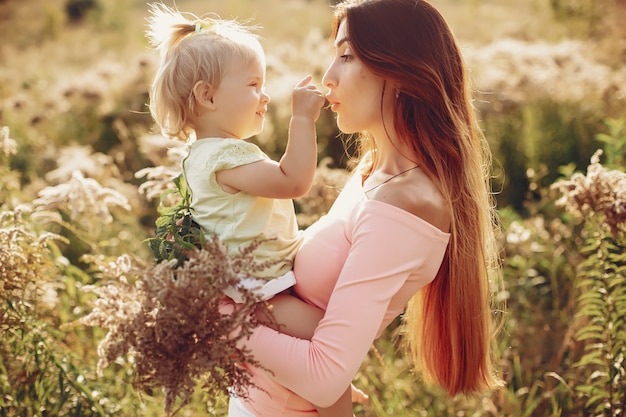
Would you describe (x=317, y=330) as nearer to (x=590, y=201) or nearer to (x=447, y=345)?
(x=447, y=345)

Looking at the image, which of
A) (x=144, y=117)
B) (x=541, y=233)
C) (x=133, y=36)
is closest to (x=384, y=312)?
(x=541, y=233)

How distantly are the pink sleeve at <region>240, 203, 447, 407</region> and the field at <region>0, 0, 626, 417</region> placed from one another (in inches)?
9.4

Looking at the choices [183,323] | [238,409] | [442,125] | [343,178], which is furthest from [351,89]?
[343,178]

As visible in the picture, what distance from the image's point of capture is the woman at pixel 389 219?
1.87 m

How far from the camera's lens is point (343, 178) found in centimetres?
388

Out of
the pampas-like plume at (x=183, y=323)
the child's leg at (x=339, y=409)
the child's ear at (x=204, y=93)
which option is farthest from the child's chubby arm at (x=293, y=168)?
the child's leg at (x=339, y=409)

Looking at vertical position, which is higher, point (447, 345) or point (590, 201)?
point (590, 201)

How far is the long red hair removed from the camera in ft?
6.61

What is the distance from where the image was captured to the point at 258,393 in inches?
82.0

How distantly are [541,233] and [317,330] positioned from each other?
9.34 ft

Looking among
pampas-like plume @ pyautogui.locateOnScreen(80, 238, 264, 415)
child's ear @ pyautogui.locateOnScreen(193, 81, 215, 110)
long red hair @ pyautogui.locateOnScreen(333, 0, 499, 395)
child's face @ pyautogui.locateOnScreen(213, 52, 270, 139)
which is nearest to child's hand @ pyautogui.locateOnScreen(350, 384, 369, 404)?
long red hair @ pyautogui.locateOnScreen(333, 0, 499, 395)

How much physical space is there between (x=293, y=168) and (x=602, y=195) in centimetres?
127

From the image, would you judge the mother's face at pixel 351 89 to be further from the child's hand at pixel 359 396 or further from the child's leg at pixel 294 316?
the child's hand at pixel 359 396

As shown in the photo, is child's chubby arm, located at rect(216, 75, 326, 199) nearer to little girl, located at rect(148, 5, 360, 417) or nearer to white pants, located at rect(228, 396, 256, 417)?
little girl, located at rect(148, 5, 360, 417)
